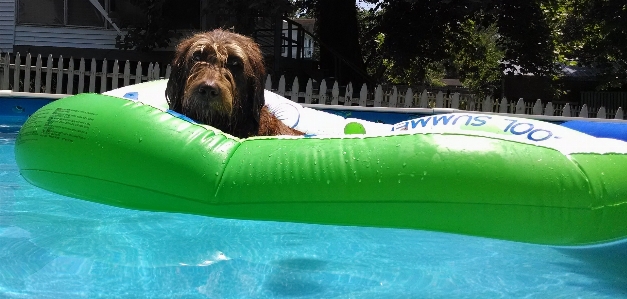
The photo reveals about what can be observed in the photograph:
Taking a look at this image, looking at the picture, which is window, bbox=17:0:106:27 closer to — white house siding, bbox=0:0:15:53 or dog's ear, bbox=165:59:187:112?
white house siding, bbox=0:0:15:53

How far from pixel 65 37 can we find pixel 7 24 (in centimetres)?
151

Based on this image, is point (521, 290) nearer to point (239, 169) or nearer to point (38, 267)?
point (239, 169)

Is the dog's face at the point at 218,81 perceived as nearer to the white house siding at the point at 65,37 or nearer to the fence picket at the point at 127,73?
the fence picket at the point at 127,73

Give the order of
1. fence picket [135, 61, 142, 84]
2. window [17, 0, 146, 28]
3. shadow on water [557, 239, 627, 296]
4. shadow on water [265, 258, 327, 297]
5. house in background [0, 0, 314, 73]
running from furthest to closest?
window [17, 0, 146, 28]
house in background [0, 0, 314, 73]
fence picket [135, 61, 142, 84]
shadow on water [557, 239, 627, 296]
shadow on water [265, 258, 327, 297]

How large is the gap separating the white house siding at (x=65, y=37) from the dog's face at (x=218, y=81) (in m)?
12.3

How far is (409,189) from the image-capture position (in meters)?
3.37

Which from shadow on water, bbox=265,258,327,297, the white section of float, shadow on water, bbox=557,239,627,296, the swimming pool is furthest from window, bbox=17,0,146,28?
shadow on water, bbox=557,239,627,296

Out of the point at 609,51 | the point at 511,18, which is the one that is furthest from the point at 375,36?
the point at 609,51

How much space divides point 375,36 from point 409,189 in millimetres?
14637

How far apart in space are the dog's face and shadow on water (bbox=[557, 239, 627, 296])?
2219 millimetres

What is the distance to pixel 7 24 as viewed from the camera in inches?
624

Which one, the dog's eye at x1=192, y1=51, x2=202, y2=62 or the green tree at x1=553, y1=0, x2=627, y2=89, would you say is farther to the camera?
the green tree at x1=553, y1=0, x2=627, y2=89

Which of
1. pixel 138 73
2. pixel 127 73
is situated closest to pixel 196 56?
pixel 138 73

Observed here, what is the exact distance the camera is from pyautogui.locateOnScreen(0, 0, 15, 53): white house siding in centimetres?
1584
